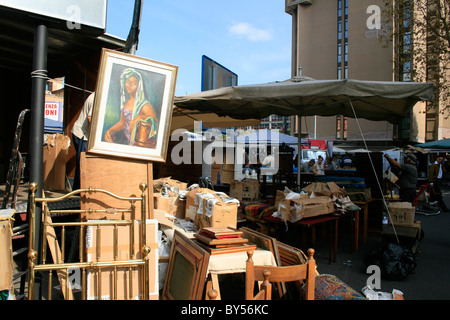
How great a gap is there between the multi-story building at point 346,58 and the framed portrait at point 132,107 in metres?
33.1

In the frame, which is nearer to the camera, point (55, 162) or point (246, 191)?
point (55, 162)

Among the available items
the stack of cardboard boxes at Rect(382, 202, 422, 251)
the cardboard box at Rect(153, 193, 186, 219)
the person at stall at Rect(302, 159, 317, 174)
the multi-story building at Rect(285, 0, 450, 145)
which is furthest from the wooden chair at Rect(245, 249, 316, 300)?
the multi-story building at Rect(285, 0, 450, 145)

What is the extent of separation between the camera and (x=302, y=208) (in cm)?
446

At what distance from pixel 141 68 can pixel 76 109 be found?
12.2 ft

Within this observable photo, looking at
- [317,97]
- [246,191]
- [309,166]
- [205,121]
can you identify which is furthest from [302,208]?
[309,166]

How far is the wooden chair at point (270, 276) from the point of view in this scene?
6.97 ft

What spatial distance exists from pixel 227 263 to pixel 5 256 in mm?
1763

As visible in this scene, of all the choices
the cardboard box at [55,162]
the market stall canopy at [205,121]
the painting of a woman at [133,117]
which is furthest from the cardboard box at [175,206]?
the market stall canopy at [205,121]

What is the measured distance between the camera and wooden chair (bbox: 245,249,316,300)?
83.6 inches

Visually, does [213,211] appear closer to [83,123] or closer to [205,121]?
[83,123]

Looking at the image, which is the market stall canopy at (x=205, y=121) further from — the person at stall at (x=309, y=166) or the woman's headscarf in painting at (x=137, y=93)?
the person at stall at (x=309, y=166)
